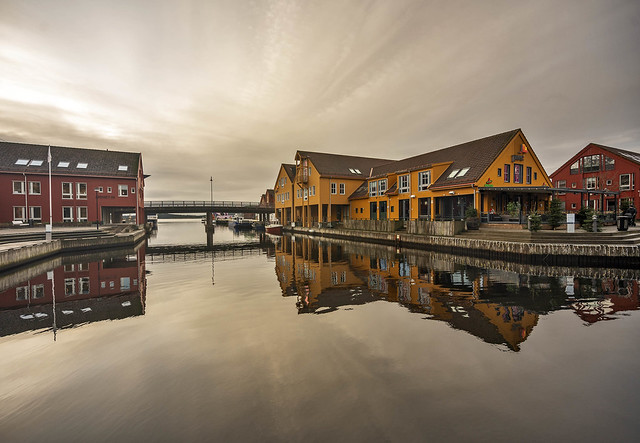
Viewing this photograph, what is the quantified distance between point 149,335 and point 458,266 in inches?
648

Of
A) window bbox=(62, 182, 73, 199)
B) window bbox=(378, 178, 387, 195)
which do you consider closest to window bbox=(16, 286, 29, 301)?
window bbox=(62, 182, 73, 199)

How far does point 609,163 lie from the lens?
43281 mm

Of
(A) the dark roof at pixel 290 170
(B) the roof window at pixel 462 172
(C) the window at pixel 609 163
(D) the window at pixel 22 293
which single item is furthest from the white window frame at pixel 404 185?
(D) the window at pixel 22 293

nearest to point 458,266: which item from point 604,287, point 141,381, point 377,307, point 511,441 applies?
point 604,287

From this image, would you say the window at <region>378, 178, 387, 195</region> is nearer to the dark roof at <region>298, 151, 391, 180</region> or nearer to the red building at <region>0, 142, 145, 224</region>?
the dark roof at <region>298, 151, 391, 180</region>

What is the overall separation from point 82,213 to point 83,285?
33.7 m

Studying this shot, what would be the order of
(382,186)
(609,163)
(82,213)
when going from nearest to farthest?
(82,213)
(382,186)
(609,163)

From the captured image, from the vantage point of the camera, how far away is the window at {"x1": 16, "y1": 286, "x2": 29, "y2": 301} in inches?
491

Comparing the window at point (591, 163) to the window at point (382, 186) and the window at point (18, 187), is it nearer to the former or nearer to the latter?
the window at point (382, 186)

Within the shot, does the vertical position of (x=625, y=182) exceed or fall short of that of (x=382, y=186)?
it falls short

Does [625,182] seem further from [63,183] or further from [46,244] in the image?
[63,183]

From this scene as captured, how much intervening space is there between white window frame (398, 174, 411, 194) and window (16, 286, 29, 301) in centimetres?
3325

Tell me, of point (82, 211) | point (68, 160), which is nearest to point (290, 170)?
point (82, 211)

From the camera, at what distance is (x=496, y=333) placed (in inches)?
310
